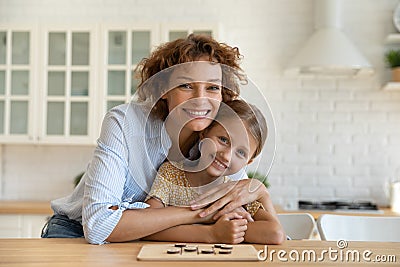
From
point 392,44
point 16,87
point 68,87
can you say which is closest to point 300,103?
point 392,44

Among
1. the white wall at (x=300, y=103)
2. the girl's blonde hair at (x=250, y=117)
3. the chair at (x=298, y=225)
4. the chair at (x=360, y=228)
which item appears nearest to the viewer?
the girl's blonde hair at (x=250, y=117)

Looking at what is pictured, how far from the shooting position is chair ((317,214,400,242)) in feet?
7.66

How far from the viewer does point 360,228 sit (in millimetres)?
2365

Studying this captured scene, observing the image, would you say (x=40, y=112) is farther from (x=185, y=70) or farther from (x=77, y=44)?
(x=185, y=70)

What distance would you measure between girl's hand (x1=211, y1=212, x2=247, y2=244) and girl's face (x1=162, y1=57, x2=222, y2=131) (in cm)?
28

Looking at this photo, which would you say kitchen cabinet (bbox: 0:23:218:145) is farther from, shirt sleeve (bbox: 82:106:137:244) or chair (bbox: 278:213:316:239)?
shirt sleeve (bbox: 82:106:137:244)

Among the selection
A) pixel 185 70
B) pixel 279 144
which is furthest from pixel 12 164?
pixel 185 70

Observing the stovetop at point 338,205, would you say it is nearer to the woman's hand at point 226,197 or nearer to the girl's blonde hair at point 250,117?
the woman's hand at point 226,197

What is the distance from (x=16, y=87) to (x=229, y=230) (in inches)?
120

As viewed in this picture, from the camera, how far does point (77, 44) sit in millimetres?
4332

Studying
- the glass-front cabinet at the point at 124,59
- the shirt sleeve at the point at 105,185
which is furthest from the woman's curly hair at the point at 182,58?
the glass-front cabinet at the point at 124,59

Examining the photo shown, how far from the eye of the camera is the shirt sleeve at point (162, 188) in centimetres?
183

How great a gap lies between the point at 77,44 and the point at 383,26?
221 cm

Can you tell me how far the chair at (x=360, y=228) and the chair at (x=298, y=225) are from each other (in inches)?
5.0
